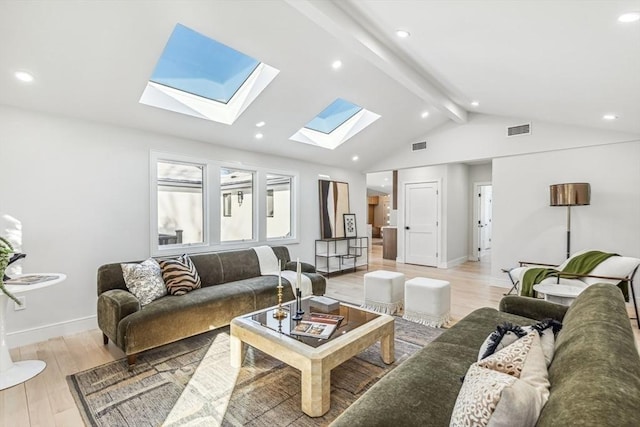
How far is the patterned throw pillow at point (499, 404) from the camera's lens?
91 centimetres

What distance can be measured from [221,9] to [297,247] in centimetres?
415

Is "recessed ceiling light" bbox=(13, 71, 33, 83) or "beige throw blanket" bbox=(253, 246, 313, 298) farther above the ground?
"recessed ceiling light" bbox=(13, 71, 33, 83)

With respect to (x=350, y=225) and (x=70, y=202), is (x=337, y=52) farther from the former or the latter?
(x=350, y=225)

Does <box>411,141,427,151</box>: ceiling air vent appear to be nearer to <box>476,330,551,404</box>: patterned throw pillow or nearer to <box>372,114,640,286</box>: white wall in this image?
<box>372,114,640,286</box>: white wall

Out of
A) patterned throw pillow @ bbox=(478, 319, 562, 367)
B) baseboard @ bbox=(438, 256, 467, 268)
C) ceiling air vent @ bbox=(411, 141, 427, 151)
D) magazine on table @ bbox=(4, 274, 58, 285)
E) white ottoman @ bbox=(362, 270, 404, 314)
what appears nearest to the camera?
patterned throw pillow @ bbox=(478, 319, 562, 367)

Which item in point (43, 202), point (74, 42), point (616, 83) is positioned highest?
point (74, 42)

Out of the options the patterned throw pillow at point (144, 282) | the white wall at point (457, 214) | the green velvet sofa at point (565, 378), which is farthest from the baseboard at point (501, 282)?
the patterned throw pillow at point (144, 282)

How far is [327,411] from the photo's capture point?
202 centimetres

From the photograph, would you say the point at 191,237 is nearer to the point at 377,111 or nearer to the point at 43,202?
the point at 43,202

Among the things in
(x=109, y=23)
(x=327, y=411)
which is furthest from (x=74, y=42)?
(x=327, y=411)

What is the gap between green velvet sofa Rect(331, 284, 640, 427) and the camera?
31.2 inches

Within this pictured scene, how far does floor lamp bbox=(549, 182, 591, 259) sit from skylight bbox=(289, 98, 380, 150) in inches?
113

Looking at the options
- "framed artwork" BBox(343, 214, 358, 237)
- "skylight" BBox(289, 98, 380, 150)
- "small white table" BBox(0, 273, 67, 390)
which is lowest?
"small white table" BBox(0, 273, 67, 390)

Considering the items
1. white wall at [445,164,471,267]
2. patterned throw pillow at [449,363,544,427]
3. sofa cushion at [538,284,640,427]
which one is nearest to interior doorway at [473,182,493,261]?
white wall at [445,164,471,267]
